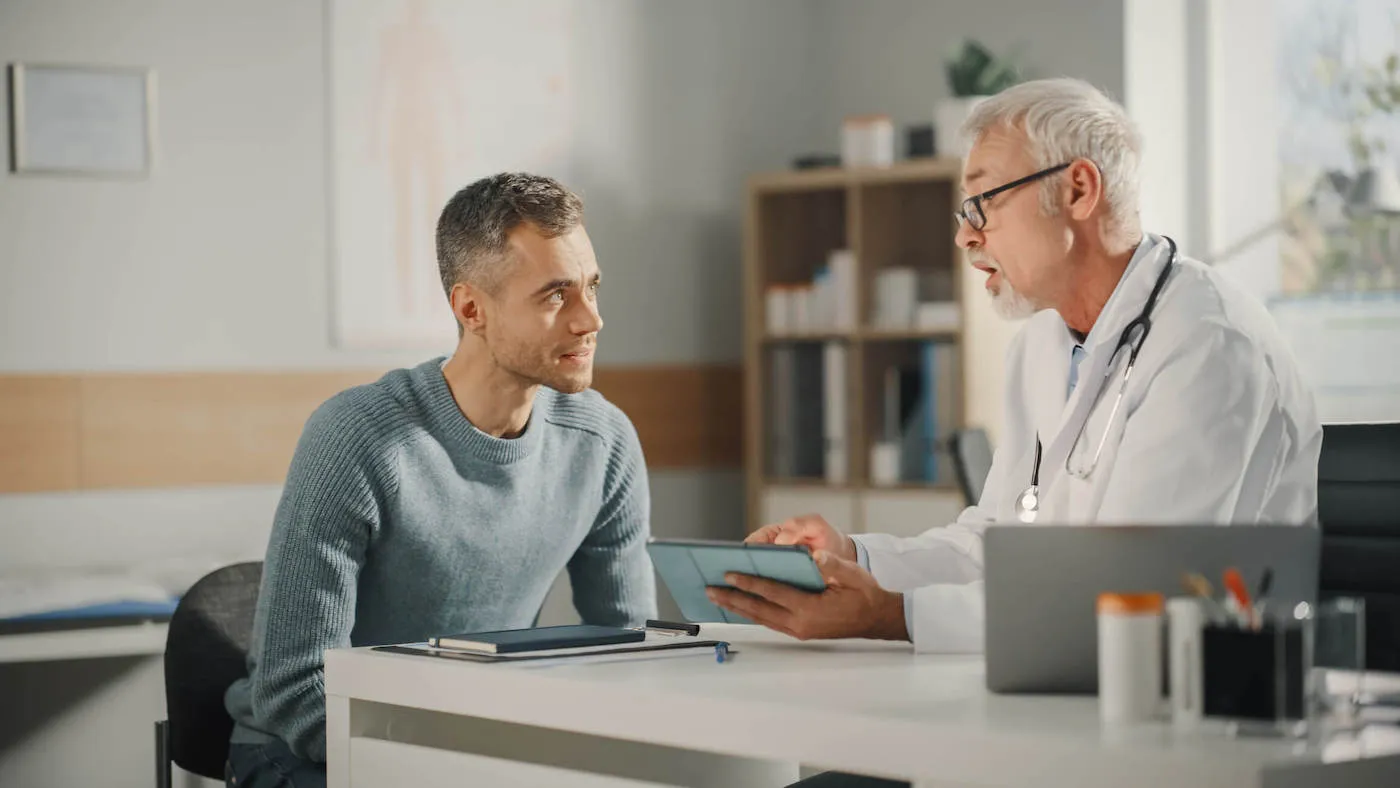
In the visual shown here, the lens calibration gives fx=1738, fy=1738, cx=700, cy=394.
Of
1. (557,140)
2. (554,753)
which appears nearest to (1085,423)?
(554,753)

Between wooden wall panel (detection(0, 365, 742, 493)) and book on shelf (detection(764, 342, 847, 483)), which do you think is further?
book on shelf (detection(764, 342, 847, 483))

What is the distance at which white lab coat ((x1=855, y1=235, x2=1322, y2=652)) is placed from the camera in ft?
6.23

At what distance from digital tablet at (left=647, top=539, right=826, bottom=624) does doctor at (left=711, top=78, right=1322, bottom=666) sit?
19 mm

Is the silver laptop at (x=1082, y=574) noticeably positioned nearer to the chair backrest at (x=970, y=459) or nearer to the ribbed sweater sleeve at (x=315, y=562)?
the ribbed sweater sleeve at (x=315, y=562)

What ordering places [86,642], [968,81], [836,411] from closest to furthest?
1. [86,642]
2. [968,81]
3. [836,411]

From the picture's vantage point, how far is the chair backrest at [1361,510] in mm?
2117

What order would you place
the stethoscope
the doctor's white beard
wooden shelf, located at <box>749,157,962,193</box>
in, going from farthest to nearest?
wooden shelf, located at <box>749,157,962,193</box>, the doctor's white beard, the stethoscope

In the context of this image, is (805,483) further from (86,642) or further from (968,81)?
(86,642)

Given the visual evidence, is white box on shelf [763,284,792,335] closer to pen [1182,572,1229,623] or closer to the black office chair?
the black office chair

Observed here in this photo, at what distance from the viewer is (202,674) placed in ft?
7.89

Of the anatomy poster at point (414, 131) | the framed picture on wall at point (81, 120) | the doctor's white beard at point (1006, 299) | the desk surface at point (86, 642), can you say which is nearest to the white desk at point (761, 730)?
the doctor's white beard at point (1006, 299)

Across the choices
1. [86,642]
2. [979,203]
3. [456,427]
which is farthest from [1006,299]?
[86,642]

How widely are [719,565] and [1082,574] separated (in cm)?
51

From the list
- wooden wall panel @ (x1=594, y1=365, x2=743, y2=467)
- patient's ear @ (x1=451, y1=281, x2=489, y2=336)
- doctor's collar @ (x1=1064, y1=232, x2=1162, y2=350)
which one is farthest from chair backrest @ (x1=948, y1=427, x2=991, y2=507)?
patient's ear @ (x1=451, y1=281, x2=489, y2=336)
